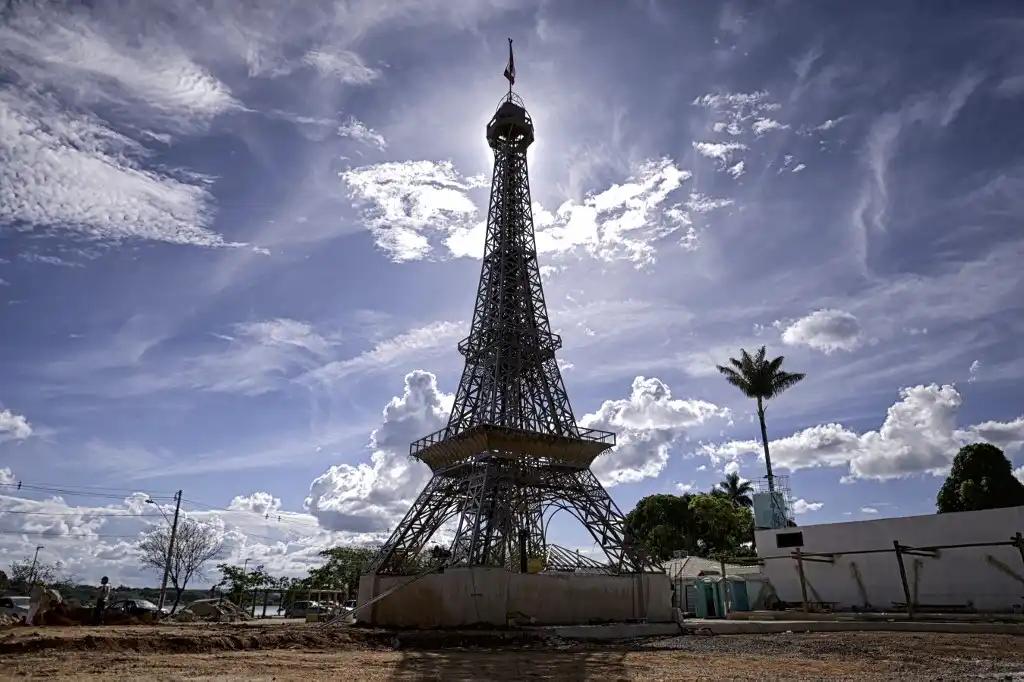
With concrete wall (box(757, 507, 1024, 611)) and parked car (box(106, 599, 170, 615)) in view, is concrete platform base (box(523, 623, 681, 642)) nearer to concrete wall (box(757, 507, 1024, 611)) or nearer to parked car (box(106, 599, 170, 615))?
concrete wall (box(757, 507, 1024, 611))

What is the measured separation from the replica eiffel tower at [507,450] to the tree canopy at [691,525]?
24.7 m

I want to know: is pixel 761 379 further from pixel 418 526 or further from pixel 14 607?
pixel 14 607

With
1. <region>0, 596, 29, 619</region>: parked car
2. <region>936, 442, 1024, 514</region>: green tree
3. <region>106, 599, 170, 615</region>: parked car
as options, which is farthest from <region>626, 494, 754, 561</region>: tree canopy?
<region>0, 596, 29, 619</region>: parked car

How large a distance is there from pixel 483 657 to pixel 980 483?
44.7 m

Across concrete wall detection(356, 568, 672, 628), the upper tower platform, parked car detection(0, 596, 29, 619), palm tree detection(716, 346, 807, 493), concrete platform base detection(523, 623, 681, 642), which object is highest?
the upper tower platform

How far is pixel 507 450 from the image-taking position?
34281mm

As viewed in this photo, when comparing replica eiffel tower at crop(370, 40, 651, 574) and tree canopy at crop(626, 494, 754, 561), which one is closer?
replica eiffel tower at crop(370, 40, 651, 574)

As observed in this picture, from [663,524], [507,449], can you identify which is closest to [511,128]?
[507,449]

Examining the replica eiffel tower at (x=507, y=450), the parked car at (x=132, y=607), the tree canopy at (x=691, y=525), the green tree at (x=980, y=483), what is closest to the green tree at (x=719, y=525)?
the tree canopy at (x=691, y=525)

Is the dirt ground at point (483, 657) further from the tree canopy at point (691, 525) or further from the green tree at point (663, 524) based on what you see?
the green tree at point (663, 524)

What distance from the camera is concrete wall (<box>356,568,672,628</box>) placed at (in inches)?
1007

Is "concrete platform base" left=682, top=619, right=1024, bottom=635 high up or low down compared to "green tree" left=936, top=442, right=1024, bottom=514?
down

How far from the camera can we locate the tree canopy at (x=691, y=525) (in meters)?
57.0

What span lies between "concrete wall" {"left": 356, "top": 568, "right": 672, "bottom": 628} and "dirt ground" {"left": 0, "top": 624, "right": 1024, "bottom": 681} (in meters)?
3.38
